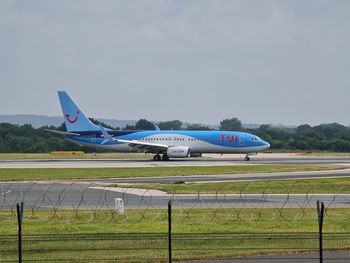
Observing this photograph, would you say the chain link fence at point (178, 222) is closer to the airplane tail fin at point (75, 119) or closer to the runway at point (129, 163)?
the runway at point (129, 163)

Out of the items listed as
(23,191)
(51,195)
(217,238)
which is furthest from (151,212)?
(23,191)

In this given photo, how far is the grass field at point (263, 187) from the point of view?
46.2 meters

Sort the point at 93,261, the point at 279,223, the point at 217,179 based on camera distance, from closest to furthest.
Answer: the point at 93,261 < the point at 279,223 < the point at 217,179

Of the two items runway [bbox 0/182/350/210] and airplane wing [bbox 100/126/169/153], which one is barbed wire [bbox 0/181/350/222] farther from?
airplane wing [bbox 100/126/169/153]

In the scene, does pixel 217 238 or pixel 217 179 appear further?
pixel 217 179

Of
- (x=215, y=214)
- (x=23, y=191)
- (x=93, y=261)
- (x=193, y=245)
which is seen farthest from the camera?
(x=23, y=191)

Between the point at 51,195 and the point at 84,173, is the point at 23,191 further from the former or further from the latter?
the point at 84,173

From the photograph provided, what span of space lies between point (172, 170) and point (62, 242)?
155 ft

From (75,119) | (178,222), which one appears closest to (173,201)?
(178,222)

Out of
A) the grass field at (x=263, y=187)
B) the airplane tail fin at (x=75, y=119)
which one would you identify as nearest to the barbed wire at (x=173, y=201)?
the grass field at (x=263, y=187)

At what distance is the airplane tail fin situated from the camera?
9875cm

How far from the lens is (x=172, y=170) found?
233 ft

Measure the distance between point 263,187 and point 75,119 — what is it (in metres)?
53.9

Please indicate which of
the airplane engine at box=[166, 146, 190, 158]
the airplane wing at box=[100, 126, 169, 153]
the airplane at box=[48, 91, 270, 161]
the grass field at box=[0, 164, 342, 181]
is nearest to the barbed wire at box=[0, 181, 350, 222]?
the grass field at box=[0, 164, 342, 181]
